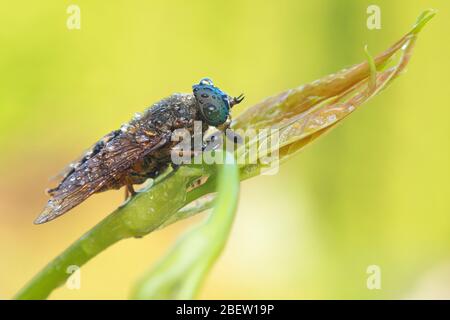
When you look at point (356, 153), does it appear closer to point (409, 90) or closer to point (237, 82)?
point (409, 90)

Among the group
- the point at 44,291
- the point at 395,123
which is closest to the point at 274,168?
the point at 44,291

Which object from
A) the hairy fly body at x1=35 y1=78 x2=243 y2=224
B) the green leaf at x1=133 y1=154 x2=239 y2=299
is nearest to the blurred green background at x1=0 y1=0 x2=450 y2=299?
the hairy fly body at x1=35 y1=78 x2=243 y2=224

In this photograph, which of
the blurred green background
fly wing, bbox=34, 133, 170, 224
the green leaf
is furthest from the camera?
the blurred green background

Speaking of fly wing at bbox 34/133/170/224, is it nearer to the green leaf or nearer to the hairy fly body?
the hairy fly body

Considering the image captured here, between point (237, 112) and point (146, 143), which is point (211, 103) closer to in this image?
point (146, 143)

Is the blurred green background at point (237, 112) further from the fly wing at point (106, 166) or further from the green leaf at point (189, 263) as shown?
the green leaf at point (189, 263)
